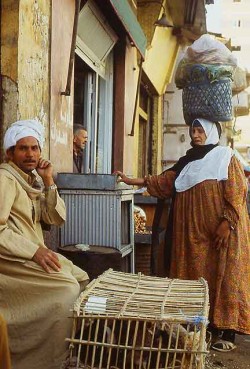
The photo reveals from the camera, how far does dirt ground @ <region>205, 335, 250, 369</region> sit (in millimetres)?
3742

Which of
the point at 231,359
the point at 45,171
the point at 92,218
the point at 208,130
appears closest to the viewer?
the point at 45,171

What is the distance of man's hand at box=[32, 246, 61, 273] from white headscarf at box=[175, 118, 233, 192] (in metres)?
1.74

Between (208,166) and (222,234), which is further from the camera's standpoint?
(208,166)

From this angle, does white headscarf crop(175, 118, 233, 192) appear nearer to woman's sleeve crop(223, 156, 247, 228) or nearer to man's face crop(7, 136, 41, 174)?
woman's sleeve crop(223, 156, 247, 228)

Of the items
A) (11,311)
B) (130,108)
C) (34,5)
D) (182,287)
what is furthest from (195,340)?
(130,108)

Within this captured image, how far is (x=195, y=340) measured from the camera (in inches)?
91.0

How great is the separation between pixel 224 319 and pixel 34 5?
8.85 feet

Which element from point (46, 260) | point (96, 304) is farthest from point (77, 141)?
point (96, 304)

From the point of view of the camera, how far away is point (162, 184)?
4.50 m

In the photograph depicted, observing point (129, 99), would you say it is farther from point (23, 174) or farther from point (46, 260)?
point (46, 260)

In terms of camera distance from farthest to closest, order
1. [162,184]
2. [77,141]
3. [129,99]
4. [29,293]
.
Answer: [129,99], [77,141], [162,184], [29,293]

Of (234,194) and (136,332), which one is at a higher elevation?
(234,194)

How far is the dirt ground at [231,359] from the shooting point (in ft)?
12.3

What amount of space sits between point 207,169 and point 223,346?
1.34 meters
